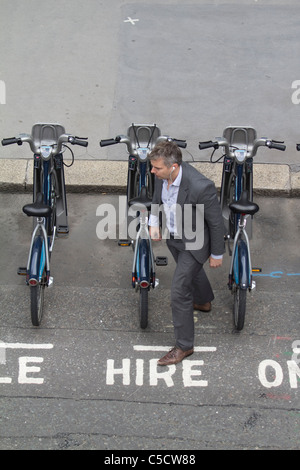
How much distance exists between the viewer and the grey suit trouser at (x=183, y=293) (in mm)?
5262

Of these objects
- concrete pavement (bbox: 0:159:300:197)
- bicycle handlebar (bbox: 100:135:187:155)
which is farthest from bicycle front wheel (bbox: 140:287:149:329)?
concrete pavement (bbox: 0:159:300:197)

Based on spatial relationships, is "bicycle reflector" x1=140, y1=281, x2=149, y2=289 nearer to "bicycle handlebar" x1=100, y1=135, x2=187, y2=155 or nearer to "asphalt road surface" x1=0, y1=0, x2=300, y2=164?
"bicycle handlebar" x1=100, y1=135, x2=187, y2=155

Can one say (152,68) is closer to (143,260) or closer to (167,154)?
(143,260)

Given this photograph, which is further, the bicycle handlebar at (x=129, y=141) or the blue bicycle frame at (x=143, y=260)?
the bicycle handlebar at (x=129, y=141)

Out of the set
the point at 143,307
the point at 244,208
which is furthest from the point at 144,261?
the point at 244,208

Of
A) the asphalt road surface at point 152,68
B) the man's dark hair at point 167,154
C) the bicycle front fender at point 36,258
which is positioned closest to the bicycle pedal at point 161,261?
the bicycle front fender at point 36,258

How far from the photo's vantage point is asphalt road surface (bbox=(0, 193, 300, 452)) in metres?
4.87

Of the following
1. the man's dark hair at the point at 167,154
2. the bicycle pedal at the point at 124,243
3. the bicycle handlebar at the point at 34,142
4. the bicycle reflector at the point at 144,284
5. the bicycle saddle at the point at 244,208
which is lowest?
the bicycle reflector at the point at 144,284

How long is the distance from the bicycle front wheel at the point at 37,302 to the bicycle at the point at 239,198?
5.69 feet

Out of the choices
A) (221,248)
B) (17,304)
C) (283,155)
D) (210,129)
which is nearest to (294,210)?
(283,155)

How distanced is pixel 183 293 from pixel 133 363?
0.77 m

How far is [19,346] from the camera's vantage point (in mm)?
5641

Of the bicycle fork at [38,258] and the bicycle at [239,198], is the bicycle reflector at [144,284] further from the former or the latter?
the bicycle fork at [38,258]
